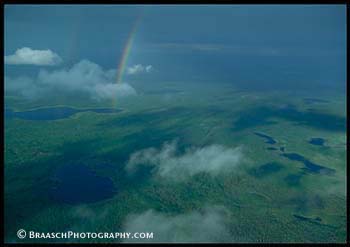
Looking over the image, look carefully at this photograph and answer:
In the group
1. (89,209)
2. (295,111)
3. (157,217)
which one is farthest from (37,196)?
(295,111)

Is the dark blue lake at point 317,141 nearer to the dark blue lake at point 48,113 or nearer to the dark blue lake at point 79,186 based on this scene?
the dark blue lake at point 79,186

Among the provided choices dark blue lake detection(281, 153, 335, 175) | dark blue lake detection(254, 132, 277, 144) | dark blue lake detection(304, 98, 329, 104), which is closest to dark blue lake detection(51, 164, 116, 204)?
dark blue lake detection(281, 153, 335, 175)

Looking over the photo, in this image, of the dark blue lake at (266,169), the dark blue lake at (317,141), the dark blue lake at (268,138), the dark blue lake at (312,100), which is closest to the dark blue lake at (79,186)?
the dark blue lake at (266,169)

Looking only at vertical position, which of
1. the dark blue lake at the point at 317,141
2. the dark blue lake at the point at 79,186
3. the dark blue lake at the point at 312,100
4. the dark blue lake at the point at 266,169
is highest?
the dark blue lake at the point at 312,100

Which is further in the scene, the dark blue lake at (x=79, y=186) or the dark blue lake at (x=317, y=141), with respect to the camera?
the dark blue lake at (x=317, y=141)

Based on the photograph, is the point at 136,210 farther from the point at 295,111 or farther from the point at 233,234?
the point at 295,111

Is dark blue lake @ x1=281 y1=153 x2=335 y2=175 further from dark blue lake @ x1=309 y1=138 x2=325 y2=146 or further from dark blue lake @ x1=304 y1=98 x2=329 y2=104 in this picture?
dark blue lake @ x1=304 y1=98 x2=329 y2=104

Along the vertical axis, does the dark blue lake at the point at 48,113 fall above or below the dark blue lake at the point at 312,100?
below

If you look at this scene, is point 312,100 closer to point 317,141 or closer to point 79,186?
point 317,141
